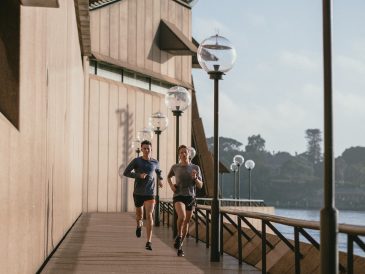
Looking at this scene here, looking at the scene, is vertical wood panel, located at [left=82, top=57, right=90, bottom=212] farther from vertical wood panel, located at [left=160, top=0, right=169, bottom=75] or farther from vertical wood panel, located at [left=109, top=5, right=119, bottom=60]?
vertical wood panel, located at [left=160, top=0, right=169, bottom=75]

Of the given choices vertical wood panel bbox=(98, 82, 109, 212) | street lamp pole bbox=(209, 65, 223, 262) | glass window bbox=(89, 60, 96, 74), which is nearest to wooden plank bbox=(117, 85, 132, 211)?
vertical wood panel bbox=(98, 82, 109, 212)

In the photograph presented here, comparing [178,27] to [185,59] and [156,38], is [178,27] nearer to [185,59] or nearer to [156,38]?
[185,59]

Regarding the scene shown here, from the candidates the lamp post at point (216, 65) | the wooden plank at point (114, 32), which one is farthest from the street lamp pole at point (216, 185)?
the wooden plank at point (114, 32)

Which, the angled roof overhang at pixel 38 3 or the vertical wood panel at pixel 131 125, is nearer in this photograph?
the angled roof overhang at pixel 38 3

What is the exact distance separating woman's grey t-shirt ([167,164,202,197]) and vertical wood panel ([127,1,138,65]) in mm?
25231

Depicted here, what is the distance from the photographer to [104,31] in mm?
34406

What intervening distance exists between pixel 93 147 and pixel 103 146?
847 millimetres

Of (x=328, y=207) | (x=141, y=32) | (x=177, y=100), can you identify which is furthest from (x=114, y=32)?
(x=328, y=207)

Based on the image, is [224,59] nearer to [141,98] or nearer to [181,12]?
[141,98]

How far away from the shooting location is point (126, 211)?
115 feet

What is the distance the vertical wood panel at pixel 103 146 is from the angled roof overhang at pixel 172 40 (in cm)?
617

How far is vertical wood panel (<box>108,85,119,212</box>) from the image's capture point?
112 feet

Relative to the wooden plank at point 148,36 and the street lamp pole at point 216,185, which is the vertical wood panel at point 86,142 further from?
the street lamp pole at point 216,185

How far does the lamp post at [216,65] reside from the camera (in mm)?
10680
